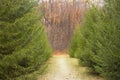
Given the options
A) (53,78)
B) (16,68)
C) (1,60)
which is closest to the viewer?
(1,60)

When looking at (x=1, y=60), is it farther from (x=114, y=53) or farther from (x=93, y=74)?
(x=93, y=74)

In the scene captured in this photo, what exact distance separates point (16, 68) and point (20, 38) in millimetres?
988

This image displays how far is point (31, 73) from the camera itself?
420 inches

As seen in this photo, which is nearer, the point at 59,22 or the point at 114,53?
the point at 114,53

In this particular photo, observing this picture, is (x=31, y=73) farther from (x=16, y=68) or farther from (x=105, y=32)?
(x=105, y=32)

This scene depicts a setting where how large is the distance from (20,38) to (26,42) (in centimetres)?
36

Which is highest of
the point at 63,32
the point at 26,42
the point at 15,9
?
the point at 15,9

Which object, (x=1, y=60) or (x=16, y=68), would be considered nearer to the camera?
(x=1, y=60)

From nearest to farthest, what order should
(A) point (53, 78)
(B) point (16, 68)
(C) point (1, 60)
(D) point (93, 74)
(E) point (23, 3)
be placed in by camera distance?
1. (C) point (1, 60)
2. (B) point (16, 68)
3. (E) point (23, 3)
4. (A) point (53, 78)
5. (D) point (93, 74)

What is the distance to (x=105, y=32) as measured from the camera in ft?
36.1

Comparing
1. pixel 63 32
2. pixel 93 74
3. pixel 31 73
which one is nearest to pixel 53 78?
pixel 93 74

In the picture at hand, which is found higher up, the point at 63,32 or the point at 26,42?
the point at 26,42

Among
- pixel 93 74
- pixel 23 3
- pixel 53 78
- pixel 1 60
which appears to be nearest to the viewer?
pixel 1 60

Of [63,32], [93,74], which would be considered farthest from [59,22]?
[93,74]
